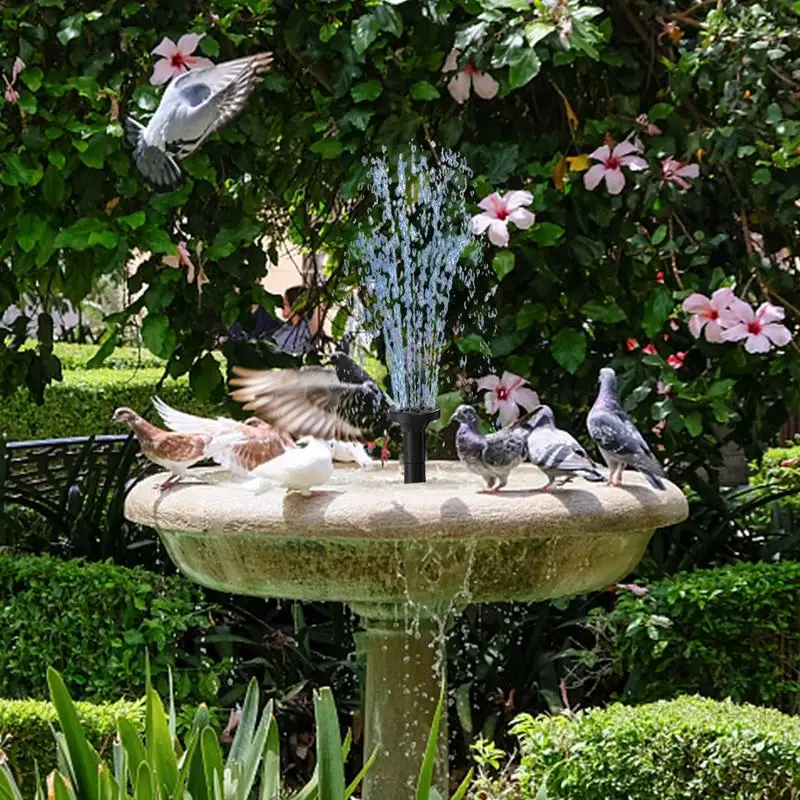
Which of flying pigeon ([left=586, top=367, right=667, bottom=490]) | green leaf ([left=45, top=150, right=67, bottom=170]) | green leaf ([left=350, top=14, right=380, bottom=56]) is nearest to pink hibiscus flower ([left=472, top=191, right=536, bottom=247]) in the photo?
green leaf ([left=350, top=14, right=380, bottom=56])

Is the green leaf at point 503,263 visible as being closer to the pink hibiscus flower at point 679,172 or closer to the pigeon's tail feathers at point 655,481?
the pink hibiscus flower at point 679,172

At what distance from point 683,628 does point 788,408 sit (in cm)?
70

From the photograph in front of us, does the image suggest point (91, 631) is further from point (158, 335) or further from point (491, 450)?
point (491, 450)

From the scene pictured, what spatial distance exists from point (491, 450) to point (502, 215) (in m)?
1.10

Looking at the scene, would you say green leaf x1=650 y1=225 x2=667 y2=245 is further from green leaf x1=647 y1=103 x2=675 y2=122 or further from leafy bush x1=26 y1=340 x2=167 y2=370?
leafy bush x1=26 y1=340 x2=167 y2=370

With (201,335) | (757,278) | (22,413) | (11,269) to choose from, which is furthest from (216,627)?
(22,413)

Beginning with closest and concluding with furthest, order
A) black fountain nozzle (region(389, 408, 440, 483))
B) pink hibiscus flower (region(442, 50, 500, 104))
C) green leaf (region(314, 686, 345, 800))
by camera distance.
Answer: green leaf (region(314, 686, 345, 800))
black fountain nozzle (region(389, 408, 440, 483))
pink hibiscus flower (region(442, 50, 500, 104))

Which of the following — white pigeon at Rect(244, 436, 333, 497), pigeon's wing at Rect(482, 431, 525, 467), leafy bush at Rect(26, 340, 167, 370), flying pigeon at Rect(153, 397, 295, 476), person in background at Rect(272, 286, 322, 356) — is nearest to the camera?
white pigeon at Rect(244, 436, 333, 497)

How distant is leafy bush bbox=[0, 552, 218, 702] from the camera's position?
4137mm

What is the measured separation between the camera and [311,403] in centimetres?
329

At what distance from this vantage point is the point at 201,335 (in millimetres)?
4211

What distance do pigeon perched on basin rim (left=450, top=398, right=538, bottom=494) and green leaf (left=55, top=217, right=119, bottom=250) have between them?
1.45 m

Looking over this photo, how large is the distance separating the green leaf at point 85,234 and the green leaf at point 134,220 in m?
0.05

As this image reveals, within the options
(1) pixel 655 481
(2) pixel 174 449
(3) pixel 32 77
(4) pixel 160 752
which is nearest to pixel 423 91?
(3) pixel 32 77
